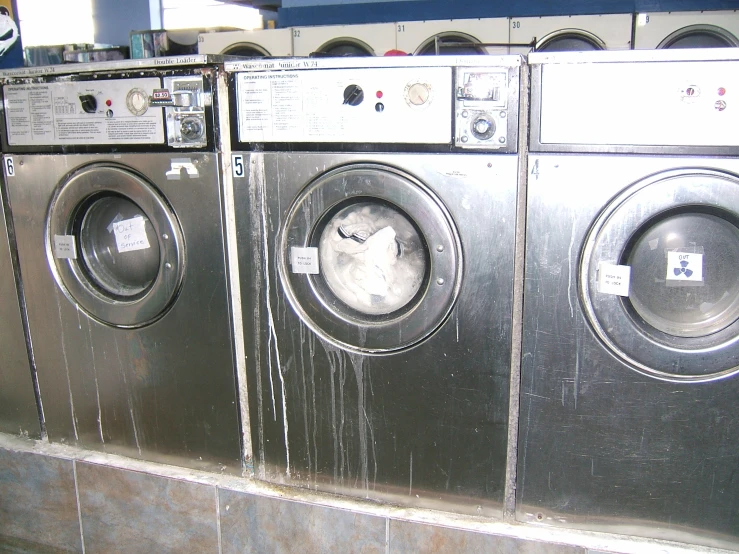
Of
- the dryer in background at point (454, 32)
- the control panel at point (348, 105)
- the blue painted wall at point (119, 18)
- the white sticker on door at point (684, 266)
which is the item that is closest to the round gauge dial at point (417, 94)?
the control panel at point (348, 105)

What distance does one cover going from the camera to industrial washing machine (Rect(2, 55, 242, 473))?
1674 mm

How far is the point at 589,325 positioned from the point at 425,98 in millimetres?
689

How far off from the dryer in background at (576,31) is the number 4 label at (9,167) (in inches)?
117

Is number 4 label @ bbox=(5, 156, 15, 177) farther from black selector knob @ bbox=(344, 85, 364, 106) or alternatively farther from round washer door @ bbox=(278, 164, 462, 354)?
black selector knob @ bbox=(344, 85, 364, 106)

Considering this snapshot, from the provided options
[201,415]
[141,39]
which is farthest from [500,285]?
[141,39]

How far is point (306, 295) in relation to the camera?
1647 mm

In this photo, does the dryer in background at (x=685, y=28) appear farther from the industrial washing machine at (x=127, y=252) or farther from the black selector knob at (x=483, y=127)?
the industrial washing machine at (x=127, y=252)

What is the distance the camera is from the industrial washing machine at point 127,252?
1674mm

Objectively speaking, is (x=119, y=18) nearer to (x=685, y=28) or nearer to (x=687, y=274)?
(x=685, y=28)

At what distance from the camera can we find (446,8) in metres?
4.32

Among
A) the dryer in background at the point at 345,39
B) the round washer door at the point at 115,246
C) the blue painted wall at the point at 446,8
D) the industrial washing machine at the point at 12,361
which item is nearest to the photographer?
the round washer door at the point at 115,246

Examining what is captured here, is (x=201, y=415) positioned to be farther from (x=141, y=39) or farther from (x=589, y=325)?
(x=141, y=39)

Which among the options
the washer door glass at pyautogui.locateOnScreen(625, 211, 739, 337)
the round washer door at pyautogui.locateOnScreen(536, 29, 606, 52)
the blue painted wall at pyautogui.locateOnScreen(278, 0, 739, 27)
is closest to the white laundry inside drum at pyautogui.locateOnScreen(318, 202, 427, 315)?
the washer door glass at pyautogui.locateOnScreen(625, 211, 739, 337)

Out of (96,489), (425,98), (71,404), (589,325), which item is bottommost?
(96,489)
